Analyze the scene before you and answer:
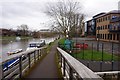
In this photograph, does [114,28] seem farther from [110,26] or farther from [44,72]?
[44,72]

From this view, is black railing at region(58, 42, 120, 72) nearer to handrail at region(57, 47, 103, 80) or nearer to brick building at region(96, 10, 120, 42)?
brick building at region(96, 10, 120, 42)

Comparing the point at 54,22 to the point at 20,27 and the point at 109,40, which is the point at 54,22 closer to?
the point at 109,40

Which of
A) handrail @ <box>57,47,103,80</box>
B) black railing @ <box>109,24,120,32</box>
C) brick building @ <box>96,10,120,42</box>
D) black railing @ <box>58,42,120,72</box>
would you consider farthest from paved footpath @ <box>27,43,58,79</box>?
brick building @ <box>96,10,120,42</box>

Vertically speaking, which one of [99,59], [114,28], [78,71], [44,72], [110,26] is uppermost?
[110,26]

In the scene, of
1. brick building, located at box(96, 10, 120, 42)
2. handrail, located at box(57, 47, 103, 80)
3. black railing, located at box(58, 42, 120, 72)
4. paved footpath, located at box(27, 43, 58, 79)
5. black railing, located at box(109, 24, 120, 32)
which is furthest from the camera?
brick building, located at box(96, 10, 120, 42)

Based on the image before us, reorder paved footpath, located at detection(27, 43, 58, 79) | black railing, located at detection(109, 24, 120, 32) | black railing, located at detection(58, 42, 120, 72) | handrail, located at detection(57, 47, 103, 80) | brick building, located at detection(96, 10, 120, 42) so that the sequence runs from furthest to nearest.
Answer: brick building, located at detection(96, 10, 120, 42) < black railing, located at detection(109, 24, 120, 32) < black railing, located at detection(58, 42, 120, 72) < paved footpath, located at detection(27, 43, 58, 79) < handrail, located at detection(57, 47, 103, 80)

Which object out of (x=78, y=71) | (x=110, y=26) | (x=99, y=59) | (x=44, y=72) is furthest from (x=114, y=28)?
(x=78, y=71)

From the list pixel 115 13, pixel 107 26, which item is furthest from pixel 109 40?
pixel 115 13

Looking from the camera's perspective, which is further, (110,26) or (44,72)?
(110,26)

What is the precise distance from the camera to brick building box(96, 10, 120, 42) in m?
43.4

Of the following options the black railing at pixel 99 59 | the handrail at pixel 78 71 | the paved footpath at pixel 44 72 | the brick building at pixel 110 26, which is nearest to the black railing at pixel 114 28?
the brick building at pixel 110 26

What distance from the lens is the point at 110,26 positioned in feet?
153

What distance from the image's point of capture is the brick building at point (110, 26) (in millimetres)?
43438

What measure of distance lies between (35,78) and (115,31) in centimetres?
4010
